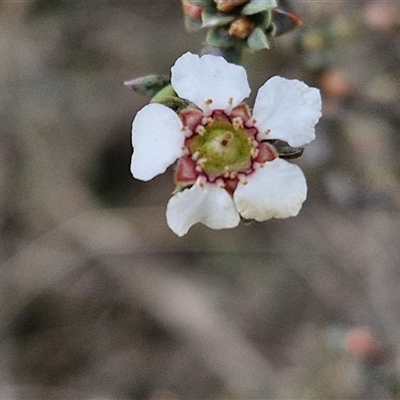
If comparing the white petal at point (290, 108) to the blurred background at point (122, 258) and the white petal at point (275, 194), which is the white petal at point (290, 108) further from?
the blurred background at point (122, 258)

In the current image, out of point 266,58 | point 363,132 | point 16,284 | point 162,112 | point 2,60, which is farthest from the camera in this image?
point 16,284

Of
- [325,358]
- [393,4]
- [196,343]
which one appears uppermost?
[393,4]

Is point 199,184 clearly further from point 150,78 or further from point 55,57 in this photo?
point 55,57

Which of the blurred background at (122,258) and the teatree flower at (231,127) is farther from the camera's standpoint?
the blurred background at (122,258)

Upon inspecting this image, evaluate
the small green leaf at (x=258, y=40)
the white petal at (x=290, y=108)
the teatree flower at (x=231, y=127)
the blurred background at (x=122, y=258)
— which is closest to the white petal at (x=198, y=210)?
the teatree flower at (x=231, y=127)

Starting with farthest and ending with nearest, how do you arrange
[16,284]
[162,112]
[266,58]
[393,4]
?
[16,284] → [266,58] → [393,4] → [162,112]

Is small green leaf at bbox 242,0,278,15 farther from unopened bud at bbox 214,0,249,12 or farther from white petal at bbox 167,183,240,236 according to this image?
white petal at bbox 167,183,240,236

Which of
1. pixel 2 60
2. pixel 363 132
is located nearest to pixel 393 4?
pixel 363 132
